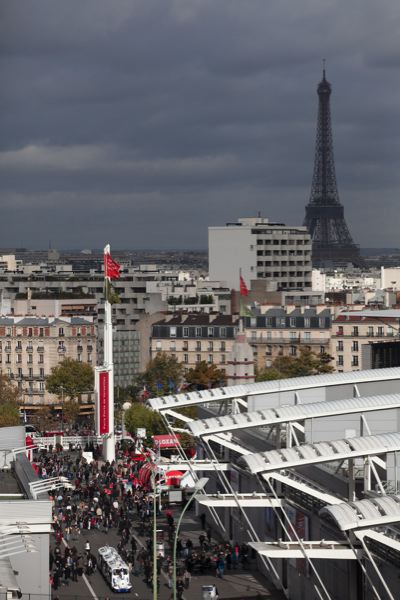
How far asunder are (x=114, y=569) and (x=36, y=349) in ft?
294

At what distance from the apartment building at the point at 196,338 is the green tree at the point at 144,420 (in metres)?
34.7

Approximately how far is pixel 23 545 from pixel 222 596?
436 inches

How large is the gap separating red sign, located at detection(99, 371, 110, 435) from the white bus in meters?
38.6

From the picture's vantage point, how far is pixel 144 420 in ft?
361

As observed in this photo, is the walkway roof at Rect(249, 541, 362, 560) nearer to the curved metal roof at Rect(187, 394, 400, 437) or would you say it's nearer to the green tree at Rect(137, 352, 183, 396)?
the curved metal roof at Rect(187, 394, 400, 437)

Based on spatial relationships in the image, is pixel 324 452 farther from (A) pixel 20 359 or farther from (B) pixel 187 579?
(A) pixel 20 359

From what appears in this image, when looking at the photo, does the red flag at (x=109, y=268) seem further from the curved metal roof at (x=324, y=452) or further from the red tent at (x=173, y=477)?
the curved metal roof at (x=324, y=452)

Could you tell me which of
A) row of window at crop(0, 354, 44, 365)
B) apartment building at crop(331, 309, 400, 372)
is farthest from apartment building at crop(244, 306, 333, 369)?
row of window at crop(0, 354, 44, 365)

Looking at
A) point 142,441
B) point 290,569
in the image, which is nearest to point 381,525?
point 290,569

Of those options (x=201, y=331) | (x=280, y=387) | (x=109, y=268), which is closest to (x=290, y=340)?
(x=201, y=331)

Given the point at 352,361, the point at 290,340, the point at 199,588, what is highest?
the point at 290,340

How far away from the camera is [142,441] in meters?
102

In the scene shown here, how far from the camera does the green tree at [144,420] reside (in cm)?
10762

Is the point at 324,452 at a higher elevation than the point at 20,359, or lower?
lower
